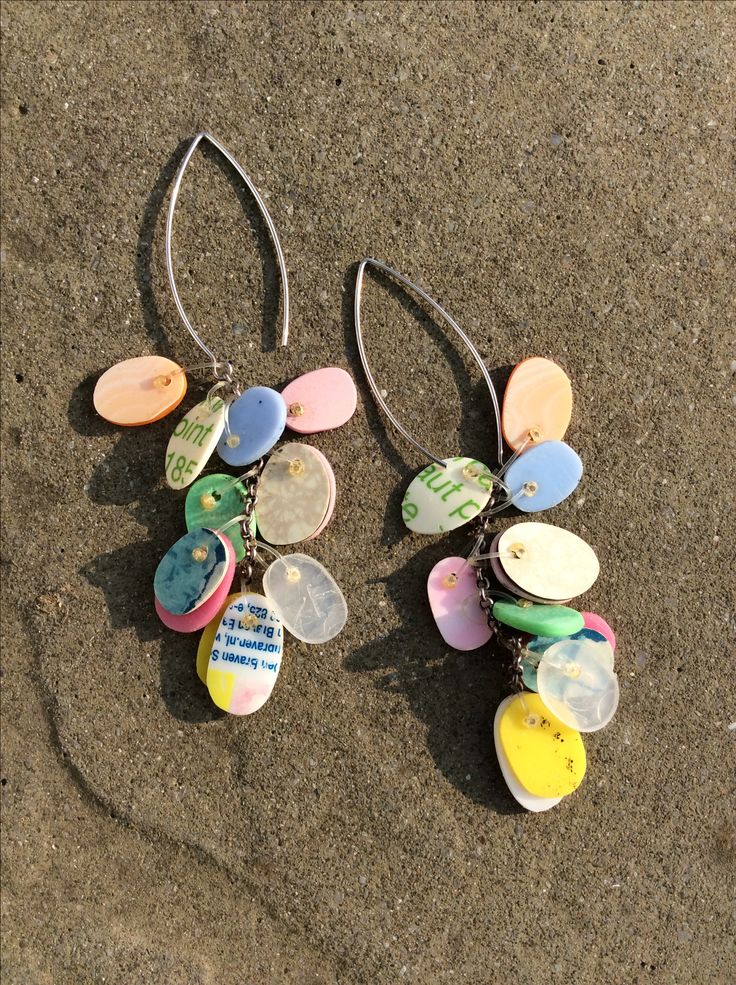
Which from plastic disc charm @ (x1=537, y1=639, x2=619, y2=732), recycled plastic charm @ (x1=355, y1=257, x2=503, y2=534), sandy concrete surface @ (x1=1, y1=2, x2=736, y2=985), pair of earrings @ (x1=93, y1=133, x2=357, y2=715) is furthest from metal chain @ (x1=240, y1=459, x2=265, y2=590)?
plastic disc charm @ (x1=537, y1=639, x2=619, y2=732)

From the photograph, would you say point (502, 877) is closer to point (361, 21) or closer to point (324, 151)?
point (324, 151)

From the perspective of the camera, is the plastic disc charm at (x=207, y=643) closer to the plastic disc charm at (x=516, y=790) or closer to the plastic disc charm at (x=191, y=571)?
the plastic disc charm at (x=191, y=571)

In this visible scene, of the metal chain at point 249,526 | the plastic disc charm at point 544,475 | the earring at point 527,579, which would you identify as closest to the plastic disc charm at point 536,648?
the earring at point 527,579

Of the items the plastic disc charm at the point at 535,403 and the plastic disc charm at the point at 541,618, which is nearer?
the plastic disc charm at the point at 541,618

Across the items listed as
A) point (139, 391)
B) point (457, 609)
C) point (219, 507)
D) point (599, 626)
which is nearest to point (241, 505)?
point (219, 507)

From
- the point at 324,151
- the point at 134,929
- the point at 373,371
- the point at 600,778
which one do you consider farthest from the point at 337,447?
the point at 134,929

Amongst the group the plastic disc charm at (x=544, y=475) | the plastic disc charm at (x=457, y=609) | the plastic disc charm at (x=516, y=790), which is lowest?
the plastic disc charm at (x=516, y=790)

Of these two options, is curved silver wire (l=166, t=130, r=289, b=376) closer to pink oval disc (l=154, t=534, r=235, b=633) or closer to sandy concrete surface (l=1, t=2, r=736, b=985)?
sandy concrete surface (l=1, t=2, r=736, b=985)
